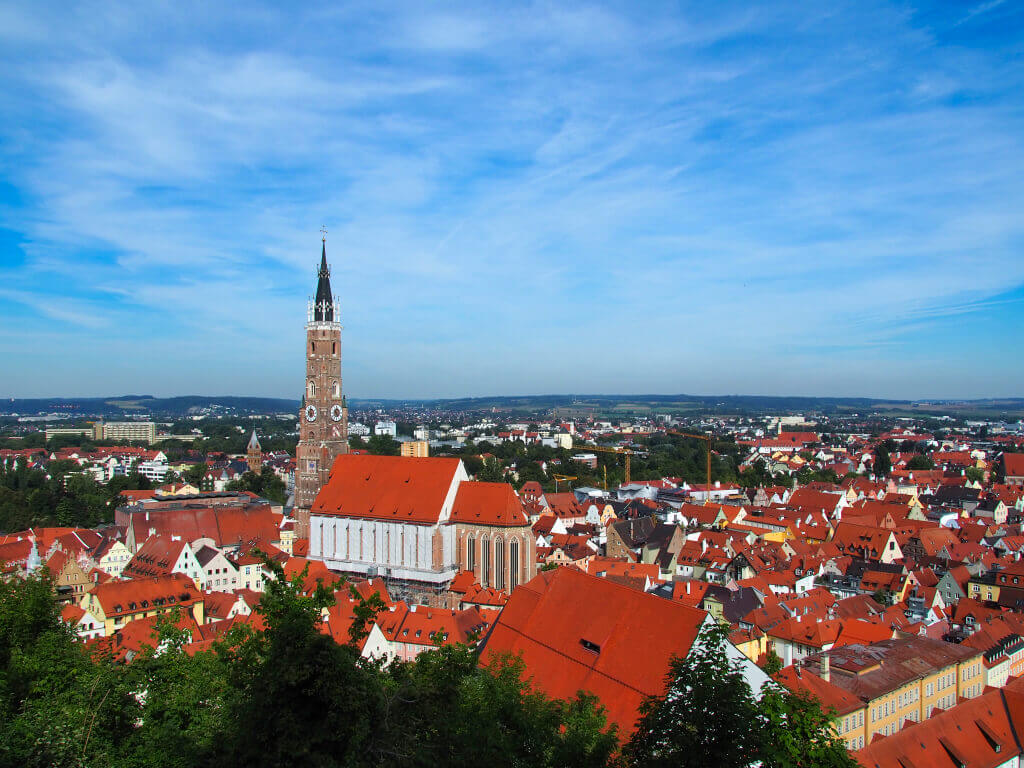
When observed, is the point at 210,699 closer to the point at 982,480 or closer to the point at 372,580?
the point at 372,580

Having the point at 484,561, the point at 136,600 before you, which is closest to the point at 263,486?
the point at 484,561

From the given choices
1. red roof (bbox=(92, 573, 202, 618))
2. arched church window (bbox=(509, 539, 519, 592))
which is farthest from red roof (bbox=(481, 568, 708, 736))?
red roof (bbox=(92, 573, 202, 618))

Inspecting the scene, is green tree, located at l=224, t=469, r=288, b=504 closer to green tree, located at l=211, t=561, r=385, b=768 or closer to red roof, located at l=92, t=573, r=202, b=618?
red roof, located at l=92, t=573, r=202, b=618

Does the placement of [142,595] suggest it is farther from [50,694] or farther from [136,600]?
[50,694]

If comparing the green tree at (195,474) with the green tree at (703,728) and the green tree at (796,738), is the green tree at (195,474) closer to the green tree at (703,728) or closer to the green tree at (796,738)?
the green tree at (703,728)

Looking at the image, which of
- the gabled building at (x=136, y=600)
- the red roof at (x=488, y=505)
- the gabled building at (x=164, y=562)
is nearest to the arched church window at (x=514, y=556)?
the red roof at (x=488, y=505)

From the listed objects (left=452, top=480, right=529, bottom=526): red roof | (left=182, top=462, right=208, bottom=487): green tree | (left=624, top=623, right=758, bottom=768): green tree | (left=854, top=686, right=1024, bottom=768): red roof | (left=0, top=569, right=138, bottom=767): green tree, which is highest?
(left=624, top=623, right=758, bottom=768): green tree
